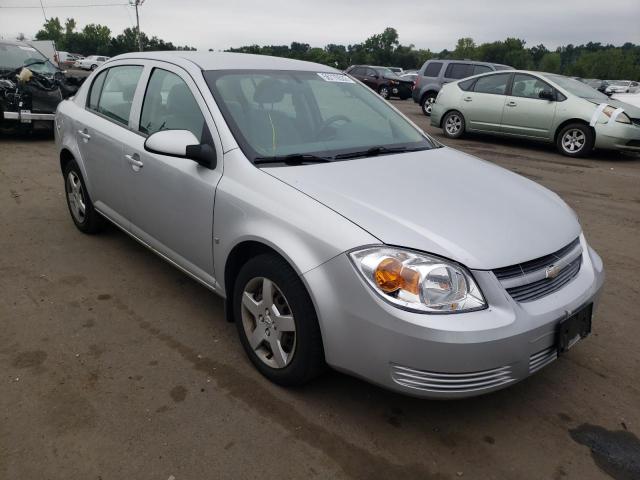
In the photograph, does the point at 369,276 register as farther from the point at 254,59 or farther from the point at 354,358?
the point at 254,59

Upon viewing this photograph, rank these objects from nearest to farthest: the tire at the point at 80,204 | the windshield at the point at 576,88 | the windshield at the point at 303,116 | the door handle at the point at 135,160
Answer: the windshield at the point at 303,116 → the door handle at the point at 135,160 → the tire at the point at 80,204 → the windshield at the point at 576,88

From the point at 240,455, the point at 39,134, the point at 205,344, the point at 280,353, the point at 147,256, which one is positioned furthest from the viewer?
the point at 39,134

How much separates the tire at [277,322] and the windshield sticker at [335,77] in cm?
158

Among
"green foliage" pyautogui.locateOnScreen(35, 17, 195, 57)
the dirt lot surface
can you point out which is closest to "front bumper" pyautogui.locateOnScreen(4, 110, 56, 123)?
the dirt lot surface

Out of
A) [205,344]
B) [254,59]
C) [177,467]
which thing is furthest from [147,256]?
[177,467]

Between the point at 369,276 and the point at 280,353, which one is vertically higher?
the point at 369,276

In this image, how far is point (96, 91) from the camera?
4371 mm

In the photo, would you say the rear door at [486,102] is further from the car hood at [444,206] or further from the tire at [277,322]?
the tire at [277,322]

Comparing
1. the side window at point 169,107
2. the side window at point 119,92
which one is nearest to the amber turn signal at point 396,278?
the side window at point 169,107

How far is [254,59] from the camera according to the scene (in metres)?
3.62

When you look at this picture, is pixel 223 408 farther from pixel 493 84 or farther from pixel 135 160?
Answer: pixel 493 84

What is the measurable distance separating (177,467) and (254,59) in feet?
8.49

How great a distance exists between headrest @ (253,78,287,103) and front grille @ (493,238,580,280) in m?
1.69

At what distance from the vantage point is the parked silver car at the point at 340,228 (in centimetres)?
216
